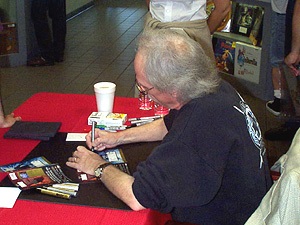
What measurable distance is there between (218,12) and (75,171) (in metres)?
1.65

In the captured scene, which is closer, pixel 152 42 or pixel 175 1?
pixel 152 42

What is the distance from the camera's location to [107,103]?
2.21 m

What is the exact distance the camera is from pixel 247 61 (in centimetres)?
445

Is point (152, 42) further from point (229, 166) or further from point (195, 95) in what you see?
point (229, 166)

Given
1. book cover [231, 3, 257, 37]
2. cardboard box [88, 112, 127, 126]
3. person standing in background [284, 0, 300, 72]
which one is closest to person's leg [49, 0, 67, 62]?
book cover [231, 3, 257, 37]

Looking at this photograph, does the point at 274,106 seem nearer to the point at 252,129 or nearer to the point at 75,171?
the point at 252,129

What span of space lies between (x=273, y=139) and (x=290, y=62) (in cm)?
59

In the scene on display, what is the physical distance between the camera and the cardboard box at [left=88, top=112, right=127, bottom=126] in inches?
83.7

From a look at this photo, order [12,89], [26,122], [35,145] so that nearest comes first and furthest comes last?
1. [35,145]
2. [26,122]
3. [12,89]

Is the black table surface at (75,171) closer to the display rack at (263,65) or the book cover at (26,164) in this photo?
the book cover at (26,164)

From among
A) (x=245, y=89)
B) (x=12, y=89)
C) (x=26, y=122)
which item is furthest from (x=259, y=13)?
(x=26, y=122)

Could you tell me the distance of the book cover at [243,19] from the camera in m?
4.43

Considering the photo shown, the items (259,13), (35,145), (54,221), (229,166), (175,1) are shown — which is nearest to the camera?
(54,221)

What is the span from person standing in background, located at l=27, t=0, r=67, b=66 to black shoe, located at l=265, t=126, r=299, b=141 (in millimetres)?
2653
